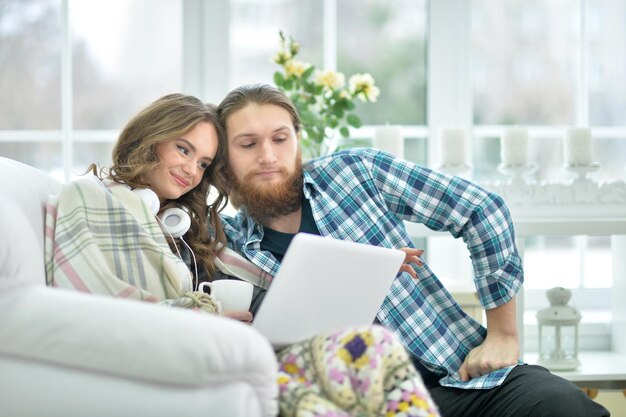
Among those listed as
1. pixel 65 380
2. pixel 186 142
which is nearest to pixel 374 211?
pixel 186 142

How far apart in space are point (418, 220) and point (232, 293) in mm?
562

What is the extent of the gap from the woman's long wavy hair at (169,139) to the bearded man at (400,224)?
85 mm

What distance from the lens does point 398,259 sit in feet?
5.11

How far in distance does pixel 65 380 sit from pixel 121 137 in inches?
34.0

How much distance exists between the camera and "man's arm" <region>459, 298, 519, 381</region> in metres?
1.90

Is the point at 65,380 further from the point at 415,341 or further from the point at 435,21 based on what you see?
the point at 435,21

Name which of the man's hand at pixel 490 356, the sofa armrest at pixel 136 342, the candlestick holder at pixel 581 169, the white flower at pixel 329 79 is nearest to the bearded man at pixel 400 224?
the man's hand at pixel 490 356

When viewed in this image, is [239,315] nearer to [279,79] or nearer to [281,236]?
[281,236]

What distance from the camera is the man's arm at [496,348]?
6.24 feet

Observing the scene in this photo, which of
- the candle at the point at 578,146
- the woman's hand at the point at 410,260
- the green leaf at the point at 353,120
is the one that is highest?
the green leaf at the point at 353,120

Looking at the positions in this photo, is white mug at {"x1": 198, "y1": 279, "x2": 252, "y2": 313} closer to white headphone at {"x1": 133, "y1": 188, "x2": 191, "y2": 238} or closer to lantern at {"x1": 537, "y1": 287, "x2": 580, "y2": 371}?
white headphone at {"x1": 133, "y1": 188, "x2": 191, "y2": 238}

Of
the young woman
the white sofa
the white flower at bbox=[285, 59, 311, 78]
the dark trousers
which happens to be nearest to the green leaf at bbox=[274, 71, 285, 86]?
the white flower at bbox=[285, 59, 311, 78]

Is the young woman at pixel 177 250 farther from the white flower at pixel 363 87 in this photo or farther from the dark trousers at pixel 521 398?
the white flower at pixel 363 87

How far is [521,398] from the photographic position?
1.77 metres
